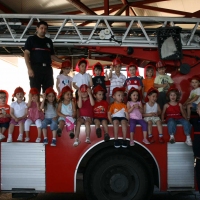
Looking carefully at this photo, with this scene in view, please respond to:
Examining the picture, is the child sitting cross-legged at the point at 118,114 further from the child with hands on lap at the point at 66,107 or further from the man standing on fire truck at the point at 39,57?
the man standing on fire truck at the point at 39,57

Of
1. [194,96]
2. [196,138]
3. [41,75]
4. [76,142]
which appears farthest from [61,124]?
[194,96]

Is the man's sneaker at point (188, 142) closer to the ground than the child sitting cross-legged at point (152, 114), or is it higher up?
closer to the ground

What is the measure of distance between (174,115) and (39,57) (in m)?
2.54

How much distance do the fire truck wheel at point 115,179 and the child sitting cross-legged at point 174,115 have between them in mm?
665

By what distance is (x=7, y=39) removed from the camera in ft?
19.1

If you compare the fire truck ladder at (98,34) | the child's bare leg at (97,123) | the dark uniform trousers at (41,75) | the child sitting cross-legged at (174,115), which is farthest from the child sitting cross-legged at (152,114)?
the dark uniform trousers at (41,75)

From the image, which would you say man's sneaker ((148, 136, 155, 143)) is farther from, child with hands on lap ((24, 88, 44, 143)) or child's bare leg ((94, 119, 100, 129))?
child with hands on lap ((24, 88, 44, 143))

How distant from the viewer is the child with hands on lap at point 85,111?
4473 millimetres

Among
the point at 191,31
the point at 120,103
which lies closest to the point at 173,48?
the point at 191,31

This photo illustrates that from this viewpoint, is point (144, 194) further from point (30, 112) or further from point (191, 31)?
point (191, 31)

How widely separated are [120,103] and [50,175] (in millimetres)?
1525

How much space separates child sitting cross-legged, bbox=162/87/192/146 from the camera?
4.46 metres

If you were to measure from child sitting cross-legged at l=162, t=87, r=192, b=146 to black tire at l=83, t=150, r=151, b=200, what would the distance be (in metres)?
0.67

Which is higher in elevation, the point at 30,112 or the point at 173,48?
the point at 173,48
